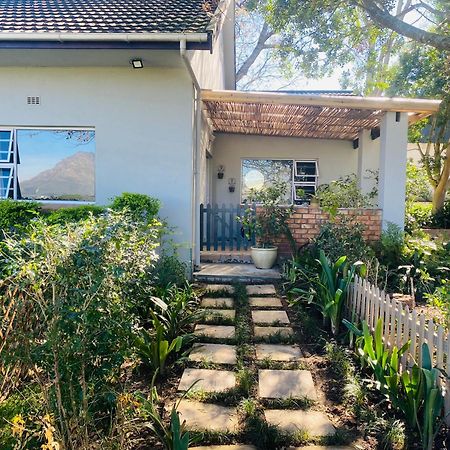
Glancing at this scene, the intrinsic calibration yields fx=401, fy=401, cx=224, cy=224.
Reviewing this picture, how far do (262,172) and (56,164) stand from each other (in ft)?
21.9

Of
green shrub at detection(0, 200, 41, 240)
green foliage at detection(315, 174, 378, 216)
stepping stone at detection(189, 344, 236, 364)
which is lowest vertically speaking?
stepping stone at detection(189, 344, 236, 364)

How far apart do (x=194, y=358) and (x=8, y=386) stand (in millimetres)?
1776

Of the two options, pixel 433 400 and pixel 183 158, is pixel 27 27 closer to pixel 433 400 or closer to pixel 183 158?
pixel 183 158

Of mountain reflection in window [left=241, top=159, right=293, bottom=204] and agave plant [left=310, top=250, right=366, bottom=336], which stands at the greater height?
mountain reflection in window [left=241, top=159, right=293, bottom=204]

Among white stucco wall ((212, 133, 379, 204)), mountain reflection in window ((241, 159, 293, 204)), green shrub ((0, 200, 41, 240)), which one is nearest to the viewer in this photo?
green shrub ((0, 200, 41, 240))

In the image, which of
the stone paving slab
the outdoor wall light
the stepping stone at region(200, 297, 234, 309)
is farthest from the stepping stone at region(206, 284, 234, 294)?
the outdoor wall light

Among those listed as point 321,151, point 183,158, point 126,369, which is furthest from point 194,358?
point 321,151

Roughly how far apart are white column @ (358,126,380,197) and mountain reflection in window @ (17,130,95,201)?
23.6 feet

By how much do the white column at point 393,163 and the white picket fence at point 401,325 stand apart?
3583mm

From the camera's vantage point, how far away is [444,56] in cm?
1326

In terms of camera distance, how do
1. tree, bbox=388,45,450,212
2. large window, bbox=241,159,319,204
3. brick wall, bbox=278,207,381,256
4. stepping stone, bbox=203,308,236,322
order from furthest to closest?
tree, bbox=388,45,450,212, large window, bbox=241,159,319,204, brick wall, bbox=278,207,381,256, stepping stone, bbox=203,308,236,322

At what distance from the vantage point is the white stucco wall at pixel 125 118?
7281 mm

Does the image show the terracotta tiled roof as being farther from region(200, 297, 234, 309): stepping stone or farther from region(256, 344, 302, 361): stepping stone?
region(256, 344, 302, 361): stepping stone

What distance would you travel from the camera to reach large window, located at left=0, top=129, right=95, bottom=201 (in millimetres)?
7594
